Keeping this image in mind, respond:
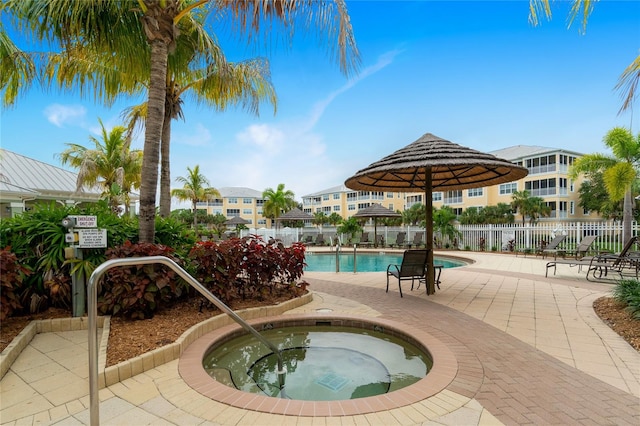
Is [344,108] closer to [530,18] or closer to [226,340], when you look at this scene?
[530,18]

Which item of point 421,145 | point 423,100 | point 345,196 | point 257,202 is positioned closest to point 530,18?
point 421,145

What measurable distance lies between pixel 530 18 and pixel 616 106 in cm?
288

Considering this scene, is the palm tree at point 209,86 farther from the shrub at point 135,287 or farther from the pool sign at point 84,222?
the shrub at point 135,287

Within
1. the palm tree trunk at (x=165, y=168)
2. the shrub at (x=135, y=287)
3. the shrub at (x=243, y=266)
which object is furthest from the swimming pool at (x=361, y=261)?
the shrub at (x=135, y=287)

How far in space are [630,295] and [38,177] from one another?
22977 mm

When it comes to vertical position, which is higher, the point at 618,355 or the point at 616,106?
the point at 616,106

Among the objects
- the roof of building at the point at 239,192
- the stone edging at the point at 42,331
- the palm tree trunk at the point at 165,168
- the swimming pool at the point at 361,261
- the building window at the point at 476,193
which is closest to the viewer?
the stone edging at the point at 42,331

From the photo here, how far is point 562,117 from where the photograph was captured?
35.3 ft

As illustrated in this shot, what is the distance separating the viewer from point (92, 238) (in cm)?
420

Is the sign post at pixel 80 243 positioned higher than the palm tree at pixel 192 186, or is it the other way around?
the palm tree at pixel 192 186

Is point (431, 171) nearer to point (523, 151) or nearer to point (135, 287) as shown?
point (135, 287)

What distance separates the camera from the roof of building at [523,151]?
32.9 meters

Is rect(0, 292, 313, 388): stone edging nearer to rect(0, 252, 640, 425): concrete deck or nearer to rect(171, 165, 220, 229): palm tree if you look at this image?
rect(0, 252, 640, 425): concrete deck

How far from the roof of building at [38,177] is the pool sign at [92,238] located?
12537 mm
